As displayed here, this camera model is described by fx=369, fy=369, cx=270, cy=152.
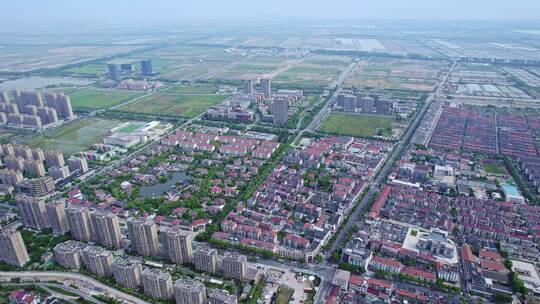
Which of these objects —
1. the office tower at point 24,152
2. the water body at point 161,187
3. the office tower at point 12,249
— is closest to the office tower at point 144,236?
the office tower at point 12,249

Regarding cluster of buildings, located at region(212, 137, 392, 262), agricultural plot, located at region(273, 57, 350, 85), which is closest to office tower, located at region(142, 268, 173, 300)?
cluster of buildings, located at region(212, 137, 392, 262)

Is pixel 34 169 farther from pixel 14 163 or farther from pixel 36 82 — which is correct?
pixel 36 82

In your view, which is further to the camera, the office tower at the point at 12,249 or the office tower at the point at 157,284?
the office tower at the point at 12,249

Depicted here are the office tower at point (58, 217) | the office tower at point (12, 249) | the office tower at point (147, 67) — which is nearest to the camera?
the office tower at point (12, 249)

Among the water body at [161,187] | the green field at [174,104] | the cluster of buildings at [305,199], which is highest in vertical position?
the green field at [174,104]

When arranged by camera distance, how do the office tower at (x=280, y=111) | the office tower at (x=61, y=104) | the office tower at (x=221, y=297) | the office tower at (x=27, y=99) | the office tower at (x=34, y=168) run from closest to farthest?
the office tower at (x=221, y=297) < the office tower at (x=34, y=168) < the office tower at (x=280, y=111) < the office tower at (x=61, y=104) < the office tower at (x=27, y=99)

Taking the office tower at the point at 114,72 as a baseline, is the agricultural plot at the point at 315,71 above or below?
below

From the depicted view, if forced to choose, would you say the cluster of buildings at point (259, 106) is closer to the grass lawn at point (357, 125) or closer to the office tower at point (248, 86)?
the office tower at point (248, 86)
